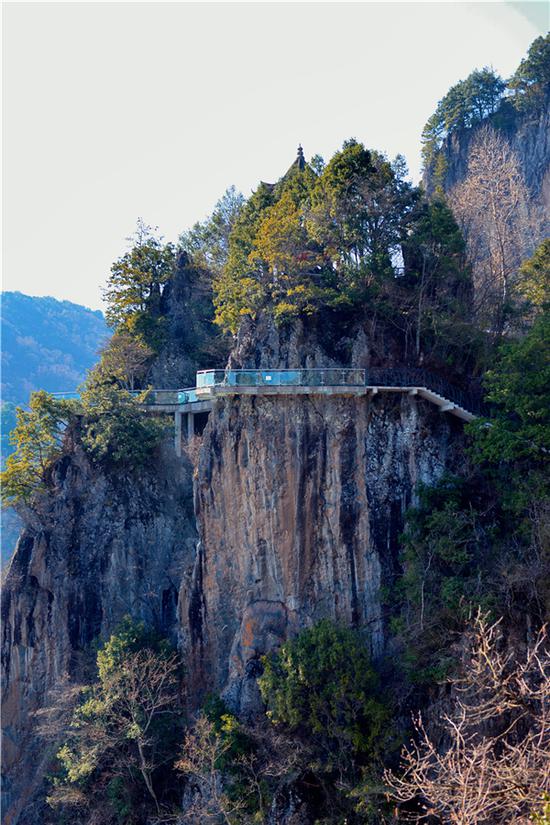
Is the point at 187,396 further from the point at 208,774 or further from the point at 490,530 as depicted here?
the point at 208,774

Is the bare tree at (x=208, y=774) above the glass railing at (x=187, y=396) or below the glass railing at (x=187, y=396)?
below

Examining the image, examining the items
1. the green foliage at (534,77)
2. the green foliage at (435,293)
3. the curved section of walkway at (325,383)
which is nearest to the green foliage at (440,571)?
the curved section of walkway at (325,383)

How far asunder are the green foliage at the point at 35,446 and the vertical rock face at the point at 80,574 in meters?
0.65

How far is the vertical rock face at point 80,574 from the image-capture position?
28922mm

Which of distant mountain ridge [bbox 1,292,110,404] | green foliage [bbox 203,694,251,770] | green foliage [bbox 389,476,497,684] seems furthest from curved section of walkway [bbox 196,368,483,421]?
distant mountain ridge [bbox 1,292,110,404]

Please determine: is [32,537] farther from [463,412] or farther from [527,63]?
[527,63]

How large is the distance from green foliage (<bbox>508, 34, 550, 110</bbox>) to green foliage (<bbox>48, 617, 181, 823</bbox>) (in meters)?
39.2

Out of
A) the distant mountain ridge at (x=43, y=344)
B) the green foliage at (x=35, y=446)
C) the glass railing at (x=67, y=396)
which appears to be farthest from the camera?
the distant mountain ridge at (x=43, y=344)

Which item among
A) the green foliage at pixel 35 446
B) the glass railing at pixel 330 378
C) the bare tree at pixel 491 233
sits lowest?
the green foliage at pixel 35 446

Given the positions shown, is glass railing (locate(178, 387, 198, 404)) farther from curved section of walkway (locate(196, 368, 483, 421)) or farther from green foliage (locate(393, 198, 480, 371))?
green foliage (locate(393, 198, 480, 371))

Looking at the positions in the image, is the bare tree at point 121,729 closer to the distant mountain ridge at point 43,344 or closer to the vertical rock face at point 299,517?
the vertical rock face at point 299,517

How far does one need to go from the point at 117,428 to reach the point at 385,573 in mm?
10394

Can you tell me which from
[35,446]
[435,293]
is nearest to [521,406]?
[435,293]

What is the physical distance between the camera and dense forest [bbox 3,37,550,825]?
21172mm
